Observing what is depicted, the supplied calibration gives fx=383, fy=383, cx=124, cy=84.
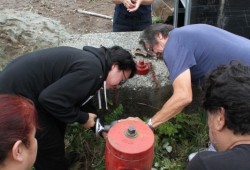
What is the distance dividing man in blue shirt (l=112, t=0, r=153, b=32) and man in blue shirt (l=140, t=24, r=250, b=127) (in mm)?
1291

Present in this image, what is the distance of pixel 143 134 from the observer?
264cm

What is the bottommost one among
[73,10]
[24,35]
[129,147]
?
[129,147]

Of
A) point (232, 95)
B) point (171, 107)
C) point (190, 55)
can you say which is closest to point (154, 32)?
point (190, 55)

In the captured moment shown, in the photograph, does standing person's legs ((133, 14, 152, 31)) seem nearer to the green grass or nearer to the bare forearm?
the green grass

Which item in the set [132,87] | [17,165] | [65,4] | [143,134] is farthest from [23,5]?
[17,165]

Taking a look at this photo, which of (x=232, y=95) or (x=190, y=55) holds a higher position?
(x=232, y=95)

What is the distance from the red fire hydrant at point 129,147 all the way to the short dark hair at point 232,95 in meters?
0.67

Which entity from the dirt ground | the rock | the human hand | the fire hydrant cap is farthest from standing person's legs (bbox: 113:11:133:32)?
the fire hydrant cap

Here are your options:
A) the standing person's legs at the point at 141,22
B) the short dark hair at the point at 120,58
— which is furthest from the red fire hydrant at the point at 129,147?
the standing person's legs at the point at 141,22

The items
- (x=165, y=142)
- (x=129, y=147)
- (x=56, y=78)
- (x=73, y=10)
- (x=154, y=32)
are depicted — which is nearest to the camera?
(x=129, y=147)

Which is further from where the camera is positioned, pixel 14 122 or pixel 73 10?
pixel 73 10

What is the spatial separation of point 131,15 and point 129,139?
8.08ft

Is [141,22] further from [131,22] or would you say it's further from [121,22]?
[121,22]

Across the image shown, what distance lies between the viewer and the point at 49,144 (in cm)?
315
